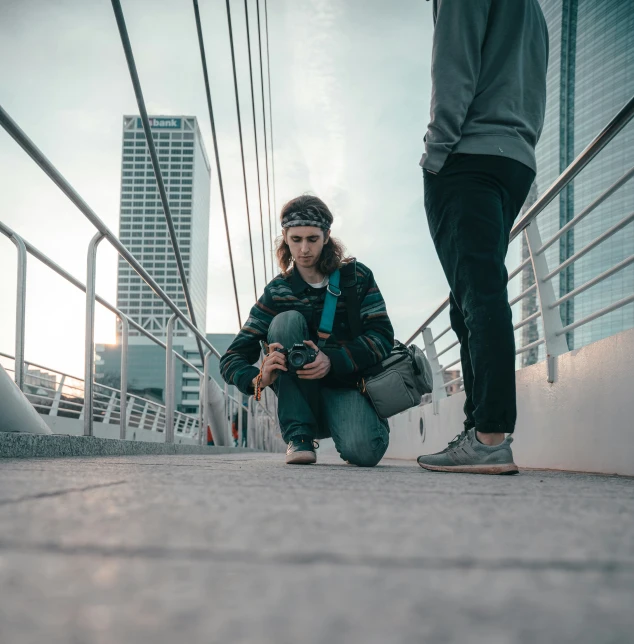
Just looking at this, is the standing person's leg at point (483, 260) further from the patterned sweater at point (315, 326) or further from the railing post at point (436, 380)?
the railing post at point (436, 380)

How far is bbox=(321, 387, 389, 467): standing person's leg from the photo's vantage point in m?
1.71

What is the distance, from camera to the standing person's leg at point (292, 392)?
165 centimetres

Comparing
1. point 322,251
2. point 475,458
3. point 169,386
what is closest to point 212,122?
A: point 169,386

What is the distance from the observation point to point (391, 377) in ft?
5.49

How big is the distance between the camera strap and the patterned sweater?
1.0 inches

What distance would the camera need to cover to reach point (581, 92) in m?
47.0

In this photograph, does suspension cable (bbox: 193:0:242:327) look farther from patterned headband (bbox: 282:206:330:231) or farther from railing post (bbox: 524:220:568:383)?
railing post (bbox: 524:220:568:383)

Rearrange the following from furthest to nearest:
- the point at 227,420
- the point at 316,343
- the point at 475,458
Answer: the point at 227,420 < the point at 316,343 < the point at 475,458

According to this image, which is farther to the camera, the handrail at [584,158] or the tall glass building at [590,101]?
the tall glass building at [590,101]

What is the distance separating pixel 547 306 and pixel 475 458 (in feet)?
2.75

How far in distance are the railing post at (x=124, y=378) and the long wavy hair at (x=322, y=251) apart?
2.35 feet

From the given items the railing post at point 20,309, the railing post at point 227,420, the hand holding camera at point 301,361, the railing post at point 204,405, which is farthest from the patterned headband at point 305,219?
the railing post at point 227,420

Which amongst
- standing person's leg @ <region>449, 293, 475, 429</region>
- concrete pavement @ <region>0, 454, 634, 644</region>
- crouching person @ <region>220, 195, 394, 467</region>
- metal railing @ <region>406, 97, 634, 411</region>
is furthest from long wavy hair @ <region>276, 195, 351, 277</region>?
concrete pavement @ <region>0, 454, 634, 644</region>

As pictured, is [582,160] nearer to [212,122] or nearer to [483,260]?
[483,260]
